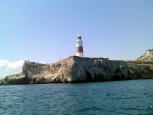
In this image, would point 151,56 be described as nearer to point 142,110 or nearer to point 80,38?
point 80,38

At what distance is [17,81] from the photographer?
5400 centimetres

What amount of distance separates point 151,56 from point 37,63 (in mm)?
57112

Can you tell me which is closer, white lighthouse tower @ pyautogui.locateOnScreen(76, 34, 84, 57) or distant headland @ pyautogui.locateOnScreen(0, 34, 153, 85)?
distant headland @ pyautogui.locateOnScreen(0, 34, 153, 85)

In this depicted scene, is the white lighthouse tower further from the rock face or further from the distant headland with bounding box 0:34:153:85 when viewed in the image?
the rock face

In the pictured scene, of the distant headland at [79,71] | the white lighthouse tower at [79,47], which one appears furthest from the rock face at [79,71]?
the white lighthouse tower at [79,47]

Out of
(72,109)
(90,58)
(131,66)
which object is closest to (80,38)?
(90,58)

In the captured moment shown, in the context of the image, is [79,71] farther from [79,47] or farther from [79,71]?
[79,47]

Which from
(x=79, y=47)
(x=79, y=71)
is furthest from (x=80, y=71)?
(x=79, y=47)

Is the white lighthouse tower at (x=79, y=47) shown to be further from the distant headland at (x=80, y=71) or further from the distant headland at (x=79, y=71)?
the distant headland at (x=79, y=71)

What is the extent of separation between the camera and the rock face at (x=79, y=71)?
149 ft

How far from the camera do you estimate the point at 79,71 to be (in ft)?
148

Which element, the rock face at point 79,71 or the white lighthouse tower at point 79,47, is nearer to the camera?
the rock face at point 79,71

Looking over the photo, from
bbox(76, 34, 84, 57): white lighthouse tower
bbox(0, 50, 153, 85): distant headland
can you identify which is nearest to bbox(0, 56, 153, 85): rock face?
bbox(0, 50, 153, 85): distant headland

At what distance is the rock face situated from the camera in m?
45.4
